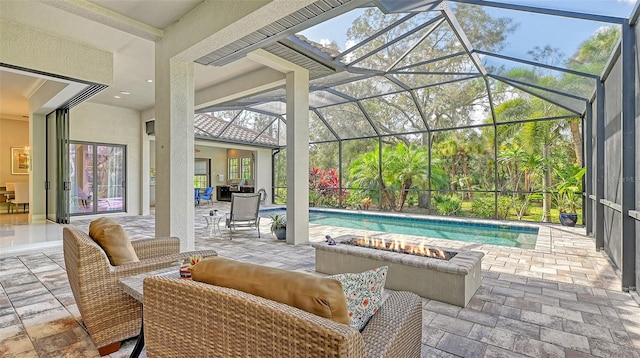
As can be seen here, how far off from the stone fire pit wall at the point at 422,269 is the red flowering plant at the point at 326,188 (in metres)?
8.50

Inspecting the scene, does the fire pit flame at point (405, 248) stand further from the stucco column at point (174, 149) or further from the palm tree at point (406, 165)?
the palm tree at point (406, 165)

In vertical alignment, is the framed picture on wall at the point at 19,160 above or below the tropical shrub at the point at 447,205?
above

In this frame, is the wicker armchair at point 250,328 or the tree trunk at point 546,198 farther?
the tree trunk at point 546,198

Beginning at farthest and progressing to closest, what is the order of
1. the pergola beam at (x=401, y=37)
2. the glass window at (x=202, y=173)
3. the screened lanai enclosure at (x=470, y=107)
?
1. the glass window at (x=202, y=173)
2. the pergola beam at (x=401, y=37)
3. the screened lanai enclosure at (x=470, y=107)

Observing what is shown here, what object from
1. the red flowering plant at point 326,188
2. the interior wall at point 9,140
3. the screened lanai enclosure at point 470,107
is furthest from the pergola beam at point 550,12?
the interior wall at point 9,140

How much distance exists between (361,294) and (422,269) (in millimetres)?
1993

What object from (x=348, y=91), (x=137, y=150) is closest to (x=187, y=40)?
(x=348, y=91)

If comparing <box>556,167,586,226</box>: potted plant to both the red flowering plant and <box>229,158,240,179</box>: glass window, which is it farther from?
<box>229,158,240,179</box>: glass window

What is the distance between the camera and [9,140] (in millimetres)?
10125

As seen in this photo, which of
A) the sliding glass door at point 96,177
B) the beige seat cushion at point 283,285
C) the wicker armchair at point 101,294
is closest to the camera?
the beige seat cushion at point 283,285

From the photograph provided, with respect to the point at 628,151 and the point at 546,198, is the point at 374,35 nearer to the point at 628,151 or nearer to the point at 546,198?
the point at 628,151

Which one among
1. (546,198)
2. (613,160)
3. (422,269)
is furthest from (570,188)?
(422,269)

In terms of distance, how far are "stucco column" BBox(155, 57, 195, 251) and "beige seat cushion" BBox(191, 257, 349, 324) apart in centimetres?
299

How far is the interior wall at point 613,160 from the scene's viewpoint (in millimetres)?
3959
